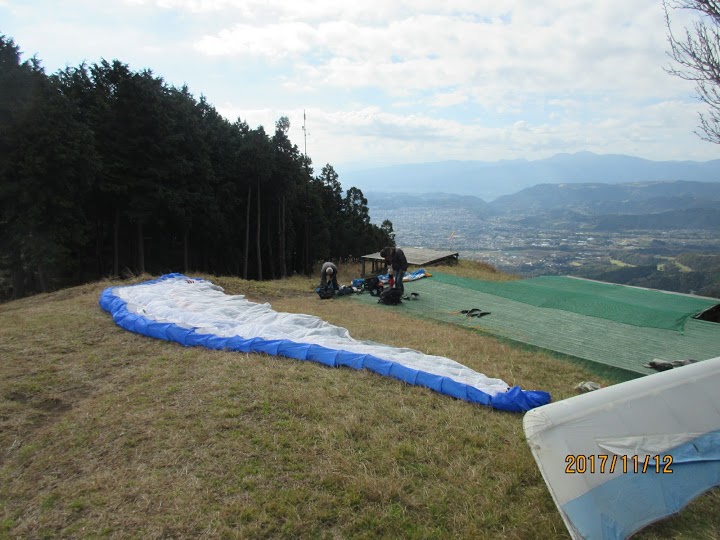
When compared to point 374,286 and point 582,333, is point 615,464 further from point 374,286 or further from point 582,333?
point 374,286

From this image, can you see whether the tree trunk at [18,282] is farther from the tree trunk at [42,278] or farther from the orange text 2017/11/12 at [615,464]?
the orange text 2017/11/12 at [615,464]

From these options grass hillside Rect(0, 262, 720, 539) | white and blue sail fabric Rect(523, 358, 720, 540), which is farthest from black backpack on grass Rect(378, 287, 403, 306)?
white and blue sail fabric Rect(523, 358, 720, 540)

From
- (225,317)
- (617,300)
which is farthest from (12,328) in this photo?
(617,300)

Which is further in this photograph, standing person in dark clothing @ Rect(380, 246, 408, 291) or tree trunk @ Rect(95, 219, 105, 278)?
tree trunk @ Rect(95, 219, 105, 278)

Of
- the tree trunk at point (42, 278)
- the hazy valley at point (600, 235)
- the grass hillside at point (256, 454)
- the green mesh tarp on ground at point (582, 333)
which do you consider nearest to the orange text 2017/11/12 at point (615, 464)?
the grass hillside at point (256, 454)

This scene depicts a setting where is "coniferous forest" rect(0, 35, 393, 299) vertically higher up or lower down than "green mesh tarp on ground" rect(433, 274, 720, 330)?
higher up

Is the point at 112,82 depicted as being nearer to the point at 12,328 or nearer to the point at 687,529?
the point at 12,328

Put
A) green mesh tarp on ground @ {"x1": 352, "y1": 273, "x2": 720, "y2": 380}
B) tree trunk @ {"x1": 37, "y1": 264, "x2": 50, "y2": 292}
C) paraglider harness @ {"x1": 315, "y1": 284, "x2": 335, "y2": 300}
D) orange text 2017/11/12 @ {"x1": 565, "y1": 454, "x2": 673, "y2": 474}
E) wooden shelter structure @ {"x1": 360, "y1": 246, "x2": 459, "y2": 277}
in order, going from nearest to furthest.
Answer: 1. orange text 2017/11/12 @ {"x1": 565, "y1": 454, "x2": 673, "y2": 474}
2. green mesh tarp on ground @ {"x1": 352, "y1": 273, "x2": 720, "y2": 380}
3. paraglider harness @ {"x1": 315, "y1": 284, "x2": 335, "y2": 300}
4. tree trunk @ {"x1": 37, "y1": 264, "x2": 50, "y2": 292}
5. wooden shelter structure @ {"x1": 360, "y1": 246, "x2": 459, "y2": 277}

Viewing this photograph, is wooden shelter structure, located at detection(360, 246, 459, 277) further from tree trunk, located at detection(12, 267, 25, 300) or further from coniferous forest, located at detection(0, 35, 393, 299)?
tree trunk, located at detection(12, 267, 25, 300)
